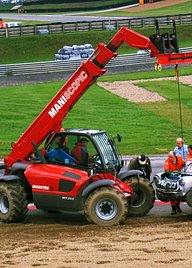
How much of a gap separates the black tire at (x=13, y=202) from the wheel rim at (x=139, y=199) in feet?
7.52

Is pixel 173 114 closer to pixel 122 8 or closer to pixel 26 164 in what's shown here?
pixel 26 164

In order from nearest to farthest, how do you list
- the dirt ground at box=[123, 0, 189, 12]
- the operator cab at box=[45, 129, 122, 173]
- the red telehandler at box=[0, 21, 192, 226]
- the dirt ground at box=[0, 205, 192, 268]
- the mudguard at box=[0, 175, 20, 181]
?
the dirt ground at box=[0, 205, 192, 268], the red telehandler at box=[0, 21, 192, 226], the operator cab at box=[45, 129, 122, 173], the mudguard at box=[0, 175, 20, 181], the dirt ground at box=[123, 0, 189, 12]

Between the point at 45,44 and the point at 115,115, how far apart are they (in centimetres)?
2440

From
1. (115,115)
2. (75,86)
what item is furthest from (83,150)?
(115,115)

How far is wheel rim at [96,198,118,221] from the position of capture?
16.3m

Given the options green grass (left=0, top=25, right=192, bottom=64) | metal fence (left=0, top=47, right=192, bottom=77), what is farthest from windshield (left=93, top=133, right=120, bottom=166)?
green grass (left=0, top=25, right=192, bottom=64)

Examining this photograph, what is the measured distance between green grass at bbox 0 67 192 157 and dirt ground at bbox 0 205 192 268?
11789mm

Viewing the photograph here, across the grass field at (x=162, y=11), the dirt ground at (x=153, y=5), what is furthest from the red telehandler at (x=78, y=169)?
the dirt ground at (x=153, y=5)

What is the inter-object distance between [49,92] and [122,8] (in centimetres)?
5581

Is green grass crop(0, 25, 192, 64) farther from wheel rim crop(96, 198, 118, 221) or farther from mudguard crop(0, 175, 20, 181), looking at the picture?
wheel rim crop(96, 198, 118, 221)

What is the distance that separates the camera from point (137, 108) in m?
38.5

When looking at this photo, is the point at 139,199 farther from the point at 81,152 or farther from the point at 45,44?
the point at 45,44

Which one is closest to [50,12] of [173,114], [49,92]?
[49,92]

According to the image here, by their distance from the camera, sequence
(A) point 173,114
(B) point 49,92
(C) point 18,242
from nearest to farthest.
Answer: (C) point 18,242 < (A) point 173,114 < (B) point 49,92
